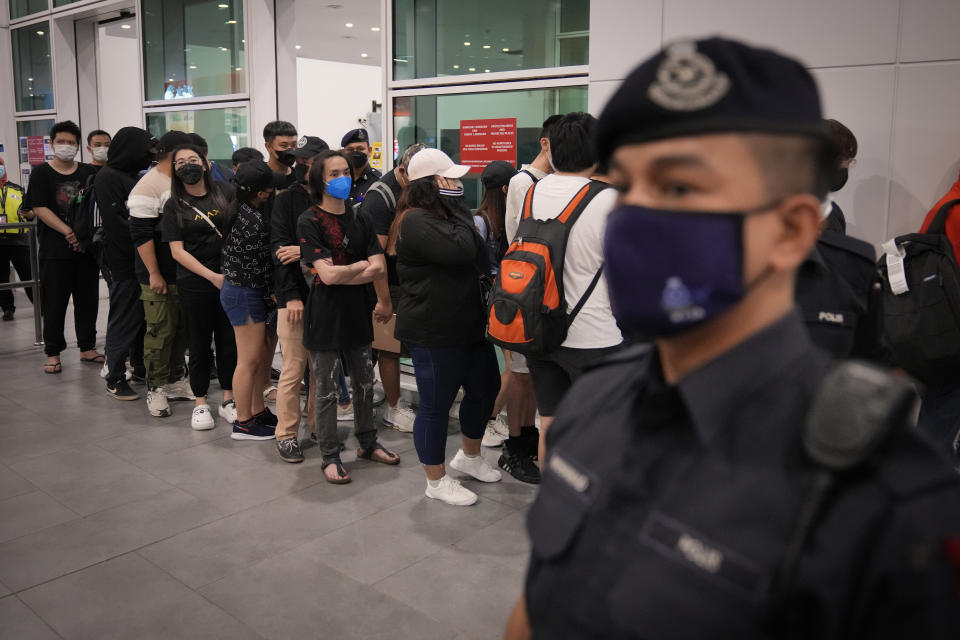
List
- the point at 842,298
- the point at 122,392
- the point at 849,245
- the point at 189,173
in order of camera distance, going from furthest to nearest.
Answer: the point at 122,392, the point at 189,173, the point at 849,245, the point at 842,298

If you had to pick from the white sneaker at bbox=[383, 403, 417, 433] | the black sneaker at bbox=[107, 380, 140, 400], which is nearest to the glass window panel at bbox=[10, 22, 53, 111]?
the black sneaker at bbox=[107, 380, 140, 400]

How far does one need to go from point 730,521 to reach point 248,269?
3850 mm

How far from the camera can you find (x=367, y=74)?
16.6 m

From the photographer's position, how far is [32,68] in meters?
10.9

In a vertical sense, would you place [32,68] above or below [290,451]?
above

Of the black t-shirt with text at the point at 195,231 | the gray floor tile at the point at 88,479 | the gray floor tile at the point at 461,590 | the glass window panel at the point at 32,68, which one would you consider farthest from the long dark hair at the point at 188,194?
the glass window panel at the point at 32,68

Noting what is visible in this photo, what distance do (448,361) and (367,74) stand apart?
14.3m

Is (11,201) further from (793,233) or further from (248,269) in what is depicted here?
(793,233)

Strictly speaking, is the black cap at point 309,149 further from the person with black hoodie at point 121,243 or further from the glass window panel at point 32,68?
the glass window panel at point 32,68

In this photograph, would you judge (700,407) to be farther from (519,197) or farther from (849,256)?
(519,197)

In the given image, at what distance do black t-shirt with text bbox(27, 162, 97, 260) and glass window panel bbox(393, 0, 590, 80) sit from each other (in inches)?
105

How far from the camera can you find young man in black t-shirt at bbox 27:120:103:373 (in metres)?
5.99

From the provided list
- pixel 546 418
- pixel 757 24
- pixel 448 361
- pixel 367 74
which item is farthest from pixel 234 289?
pixel 367 74

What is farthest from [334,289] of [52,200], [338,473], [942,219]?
[52,200]
